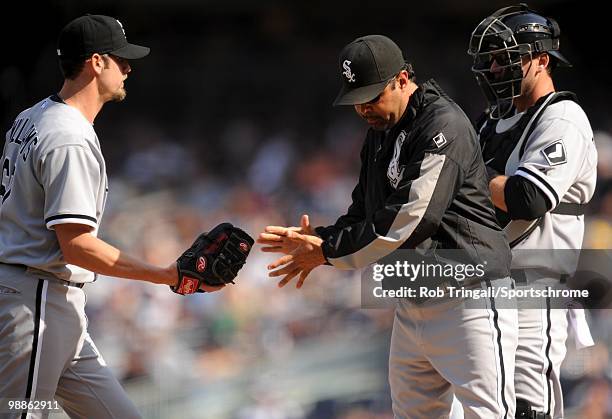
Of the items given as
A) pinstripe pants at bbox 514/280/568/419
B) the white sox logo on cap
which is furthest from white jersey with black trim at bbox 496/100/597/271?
the white sox logo on cap

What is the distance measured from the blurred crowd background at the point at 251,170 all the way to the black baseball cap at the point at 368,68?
3.36 metres

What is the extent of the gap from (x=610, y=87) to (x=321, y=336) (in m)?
3.81

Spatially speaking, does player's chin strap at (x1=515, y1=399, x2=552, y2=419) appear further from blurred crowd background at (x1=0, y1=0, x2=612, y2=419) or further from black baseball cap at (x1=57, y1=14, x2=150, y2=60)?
blurred crowd background at (x1=0, y1=0, x2=612, y2=419)

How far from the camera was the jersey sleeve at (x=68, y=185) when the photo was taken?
3400mm

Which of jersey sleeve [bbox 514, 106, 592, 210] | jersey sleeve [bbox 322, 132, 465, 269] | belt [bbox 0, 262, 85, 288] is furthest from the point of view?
jersey sleeve [bbox 514, 106, 592, 210]

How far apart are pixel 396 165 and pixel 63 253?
1.42 metres

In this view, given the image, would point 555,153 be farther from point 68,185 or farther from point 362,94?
point 68,185

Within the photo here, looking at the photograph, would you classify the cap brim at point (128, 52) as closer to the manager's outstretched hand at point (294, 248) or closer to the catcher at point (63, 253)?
the catcher at point (63, 253)

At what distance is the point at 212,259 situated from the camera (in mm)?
3764

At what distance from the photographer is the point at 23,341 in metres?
3.44

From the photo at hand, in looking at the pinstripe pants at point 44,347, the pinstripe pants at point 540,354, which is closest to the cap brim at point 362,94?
the pinstripe pants at point 540,354

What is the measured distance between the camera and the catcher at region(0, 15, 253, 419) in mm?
3434

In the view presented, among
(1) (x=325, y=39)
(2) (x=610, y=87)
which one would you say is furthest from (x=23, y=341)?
(2) (x=610, y=87)

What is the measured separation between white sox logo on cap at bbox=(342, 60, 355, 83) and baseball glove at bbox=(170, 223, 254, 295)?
804 millimetres
